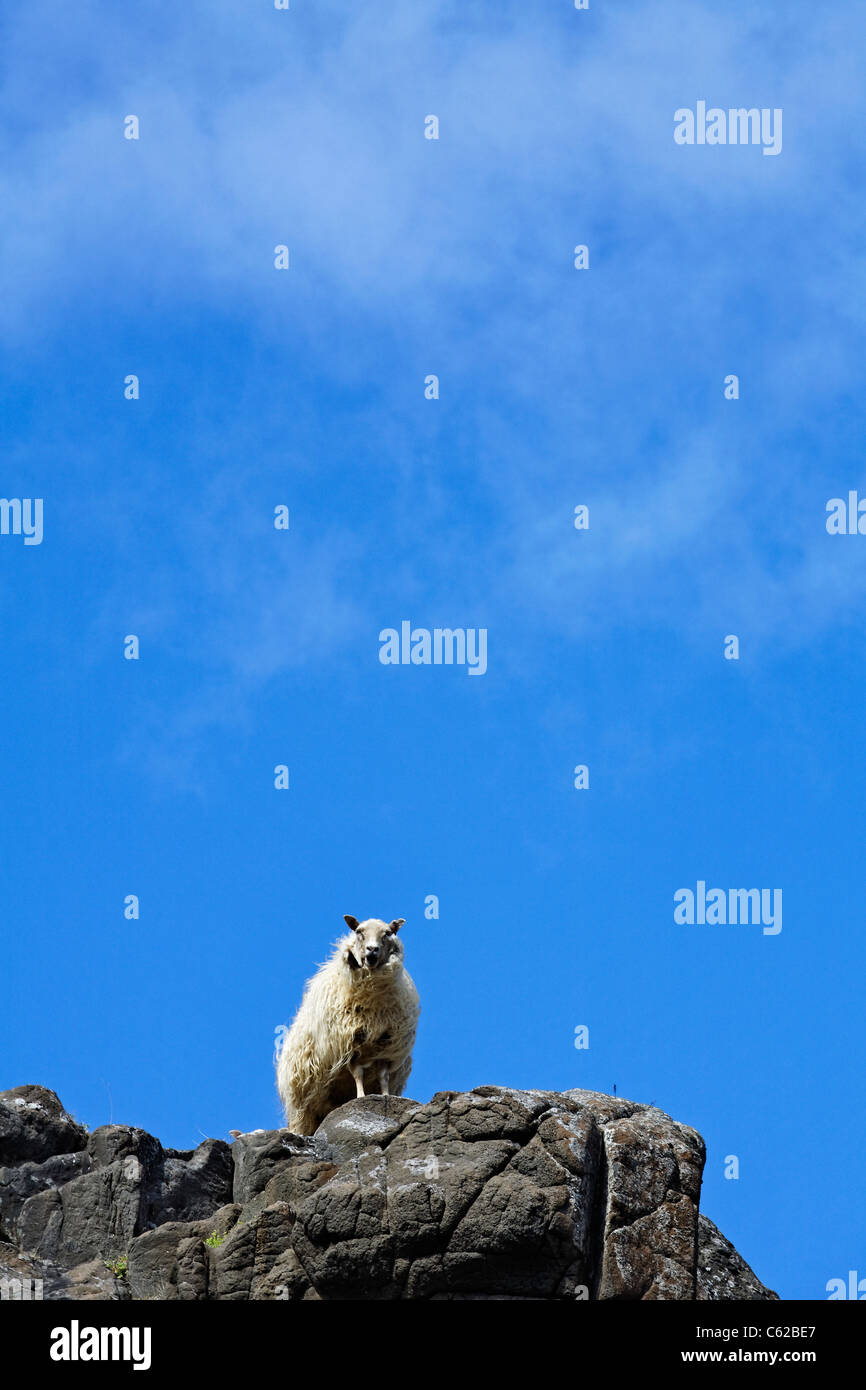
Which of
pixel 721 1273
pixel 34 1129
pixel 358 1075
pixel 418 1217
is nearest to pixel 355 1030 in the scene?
pixel 358 1075

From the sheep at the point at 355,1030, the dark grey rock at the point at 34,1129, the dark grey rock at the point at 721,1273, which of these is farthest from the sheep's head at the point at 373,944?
the dark grey rock at the point at 721,1273

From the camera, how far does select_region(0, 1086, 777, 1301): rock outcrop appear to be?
64.4 feet

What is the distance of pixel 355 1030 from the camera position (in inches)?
1029

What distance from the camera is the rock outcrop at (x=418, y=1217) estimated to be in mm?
19641

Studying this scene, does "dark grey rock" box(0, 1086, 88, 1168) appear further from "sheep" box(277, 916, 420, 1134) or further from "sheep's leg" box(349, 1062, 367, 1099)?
"sheep's leg" box(349, 1062, 367, 1099)

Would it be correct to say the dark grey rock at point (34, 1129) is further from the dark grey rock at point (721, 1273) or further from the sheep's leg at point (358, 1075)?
the dark grey rock at point (721, 1273)

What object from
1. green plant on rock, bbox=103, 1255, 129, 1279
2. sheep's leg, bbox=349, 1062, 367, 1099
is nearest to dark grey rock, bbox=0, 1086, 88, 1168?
green plant on rock, bbox=103, 1255, 129, 1279

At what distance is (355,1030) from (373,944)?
1.45m

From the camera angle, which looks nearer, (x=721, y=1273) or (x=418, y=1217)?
(x=418, y=1217)

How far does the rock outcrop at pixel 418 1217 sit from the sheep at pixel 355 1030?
8.18 feet

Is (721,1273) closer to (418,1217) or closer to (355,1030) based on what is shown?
(418,1217)

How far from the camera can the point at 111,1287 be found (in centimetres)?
2158
